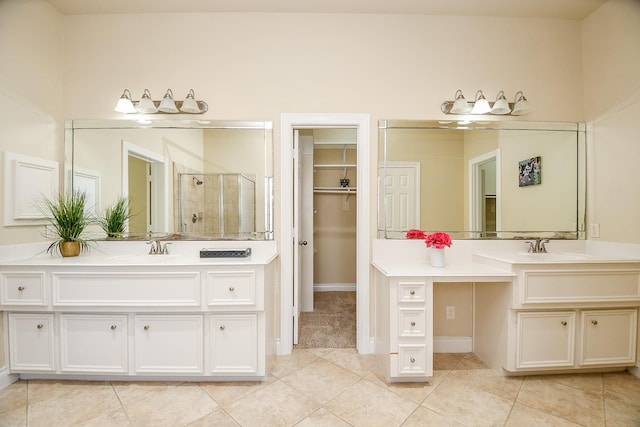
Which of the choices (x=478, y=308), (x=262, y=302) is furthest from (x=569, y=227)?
(x=262, y=302)

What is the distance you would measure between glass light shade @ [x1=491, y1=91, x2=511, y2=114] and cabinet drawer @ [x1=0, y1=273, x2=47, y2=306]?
361 cm

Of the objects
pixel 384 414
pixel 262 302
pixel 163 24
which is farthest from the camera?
pixel 163 24

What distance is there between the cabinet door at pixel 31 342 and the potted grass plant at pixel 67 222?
47 centimetres

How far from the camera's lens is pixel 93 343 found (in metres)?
1.83

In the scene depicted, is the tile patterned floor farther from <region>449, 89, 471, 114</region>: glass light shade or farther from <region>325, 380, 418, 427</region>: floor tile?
<region>449, 89, 471, 114</region>: glass light shade

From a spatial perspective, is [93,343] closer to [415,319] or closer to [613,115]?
A: [415,319]

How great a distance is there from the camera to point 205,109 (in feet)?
7.44

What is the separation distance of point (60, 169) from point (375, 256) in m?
2.78

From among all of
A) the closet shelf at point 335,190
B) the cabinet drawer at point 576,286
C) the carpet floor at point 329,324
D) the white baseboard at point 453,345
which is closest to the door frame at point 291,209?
the carpet floor at point 329,324

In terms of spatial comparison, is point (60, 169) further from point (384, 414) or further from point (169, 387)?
point (384, 414)

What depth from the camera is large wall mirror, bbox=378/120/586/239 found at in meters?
2.31

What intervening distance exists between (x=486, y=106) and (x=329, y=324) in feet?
8.40

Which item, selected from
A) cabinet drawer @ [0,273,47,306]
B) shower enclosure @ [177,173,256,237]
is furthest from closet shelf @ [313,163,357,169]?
cabinet drawer @ [0,273,47,306]

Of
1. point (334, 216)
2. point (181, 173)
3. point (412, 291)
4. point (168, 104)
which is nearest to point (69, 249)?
point (181, 173)
